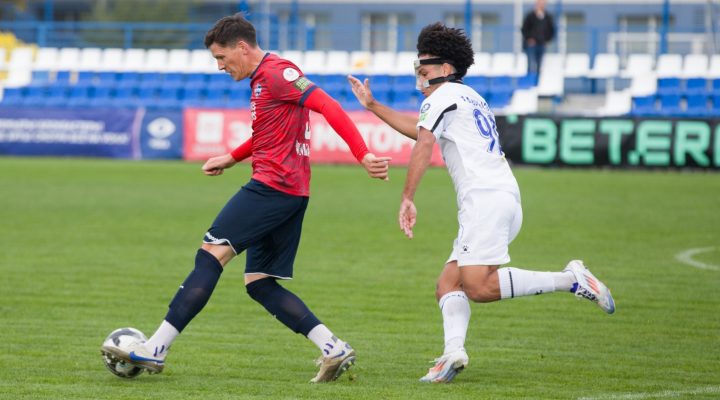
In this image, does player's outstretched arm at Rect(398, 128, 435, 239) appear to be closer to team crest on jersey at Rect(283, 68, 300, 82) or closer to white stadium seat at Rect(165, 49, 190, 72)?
team crest on jersey at Rect(283, 68, 300, 82)

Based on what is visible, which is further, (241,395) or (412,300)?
(412,300)

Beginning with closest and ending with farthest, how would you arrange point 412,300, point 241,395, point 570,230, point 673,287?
point 241,395, point 412,300, point 673,287, point 570,230

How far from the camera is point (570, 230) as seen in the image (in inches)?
549

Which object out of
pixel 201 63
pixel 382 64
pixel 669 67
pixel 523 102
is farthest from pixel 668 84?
pixel 201 63

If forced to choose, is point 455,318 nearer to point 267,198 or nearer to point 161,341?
point 267,198

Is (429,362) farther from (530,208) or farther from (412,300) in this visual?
(530,208)

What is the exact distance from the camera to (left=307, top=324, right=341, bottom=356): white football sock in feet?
20.6

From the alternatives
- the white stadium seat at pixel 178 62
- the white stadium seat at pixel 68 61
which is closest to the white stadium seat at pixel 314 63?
the white stadium seat at pixel 178 62

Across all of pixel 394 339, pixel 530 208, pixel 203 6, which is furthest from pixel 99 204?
pixel 203 6

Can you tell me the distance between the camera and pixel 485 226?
614cm

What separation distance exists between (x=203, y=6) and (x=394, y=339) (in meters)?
46.1

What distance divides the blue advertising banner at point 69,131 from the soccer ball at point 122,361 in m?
19.5

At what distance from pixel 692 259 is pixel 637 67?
17720 millimetres

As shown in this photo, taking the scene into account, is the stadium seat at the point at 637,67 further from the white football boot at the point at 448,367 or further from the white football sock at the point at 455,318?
the white football boot at the point at 448,367
